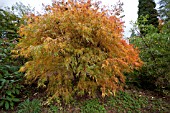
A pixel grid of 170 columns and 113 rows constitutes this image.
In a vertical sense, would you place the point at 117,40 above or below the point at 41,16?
below

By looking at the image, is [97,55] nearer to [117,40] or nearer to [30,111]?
[117,40]

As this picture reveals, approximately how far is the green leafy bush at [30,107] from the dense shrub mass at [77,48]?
363 millimetres

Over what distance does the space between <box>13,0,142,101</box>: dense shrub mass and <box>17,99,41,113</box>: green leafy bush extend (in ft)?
1.19

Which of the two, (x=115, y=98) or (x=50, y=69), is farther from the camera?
(x=115, y=98)

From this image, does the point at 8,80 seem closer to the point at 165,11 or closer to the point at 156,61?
the point at 156,61

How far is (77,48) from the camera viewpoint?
9.71 ft

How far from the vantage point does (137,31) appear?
4.10 meters

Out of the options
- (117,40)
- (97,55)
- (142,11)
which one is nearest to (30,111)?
(97,55)

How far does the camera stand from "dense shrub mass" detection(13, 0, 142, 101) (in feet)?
9.37

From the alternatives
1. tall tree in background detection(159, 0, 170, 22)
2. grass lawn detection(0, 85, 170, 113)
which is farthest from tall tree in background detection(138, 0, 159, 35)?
grass lawn detection(0, 85, 170, 113)

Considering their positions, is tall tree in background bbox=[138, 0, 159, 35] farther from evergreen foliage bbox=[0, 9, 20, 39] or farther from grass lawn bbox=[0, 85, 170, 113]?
evergreen foliage bbox=[0, 9, 20, 39]

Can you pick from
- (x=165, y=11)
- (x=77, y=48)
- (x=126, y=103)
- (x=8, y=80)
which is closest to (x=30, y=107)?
(x=8, y=80)

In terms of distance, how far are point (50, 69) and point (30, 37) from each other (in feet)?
2.49

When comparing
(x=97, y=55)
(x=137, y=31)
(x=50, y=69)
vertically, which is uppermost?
(x=137, y=31)
